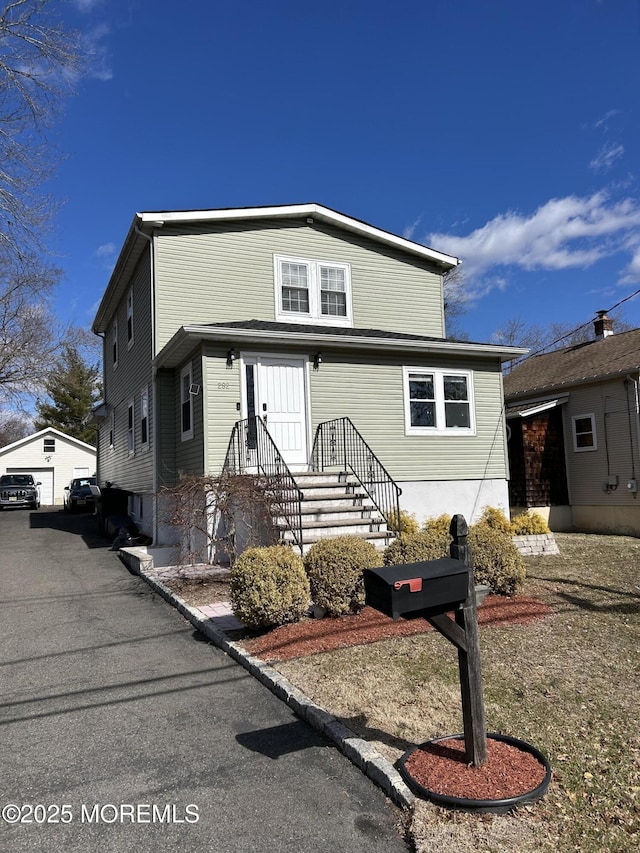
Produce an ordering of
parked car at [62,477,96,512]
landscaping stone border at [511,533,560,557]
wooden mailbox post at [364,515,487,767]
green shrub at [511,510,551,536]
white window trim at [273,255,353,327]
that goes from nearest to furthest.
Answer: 1. wooden mailbox post at [364,515,487,767]
2. landscaping stone border at [511,533,560,557]
3. green shrub at [511,510,551,536]
4. white window trim at [273,255,353,327]
5. parked car at [62,477,96,512]

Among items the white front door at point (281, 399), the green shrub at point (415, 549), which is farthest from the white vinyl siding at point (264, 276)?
the green shrub at point (415, 549)

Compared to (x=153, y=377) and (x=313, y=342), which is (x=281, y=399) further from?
(x=153, y=377)

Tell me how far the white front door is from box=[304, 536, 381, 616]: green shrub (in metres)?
4.97

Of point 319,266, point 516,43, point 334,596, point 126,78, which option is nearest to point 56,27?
point 126,78

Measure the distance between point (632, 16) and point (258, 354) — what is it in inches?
336

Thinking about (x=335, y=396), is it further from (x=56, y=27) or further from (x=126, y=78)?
(x=56, y=27)

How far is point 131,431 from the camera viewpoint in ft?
52.0

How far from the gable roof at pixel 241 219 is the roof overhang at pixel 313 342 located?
2.79 metres

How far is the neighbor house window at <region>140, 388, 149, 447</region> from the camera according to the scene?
13.9 metres

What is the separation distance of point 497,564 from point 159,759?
16.3 ft

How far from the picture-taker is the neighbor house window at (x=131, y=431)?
15.5 metres

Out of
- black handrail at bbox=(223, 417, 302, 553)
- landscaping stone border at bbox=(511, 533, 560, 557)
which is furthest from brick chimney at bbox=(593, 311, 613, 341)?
black handrail at bbox=(223, 417, 302, 553)

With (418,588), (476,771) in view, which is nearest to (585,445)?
(476,771)

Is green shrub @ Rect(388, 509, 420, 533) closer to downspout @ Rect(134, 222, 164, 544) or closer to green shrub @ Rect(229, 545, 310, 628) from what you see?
green shrub @ Rect(229, 545, 310, 628)
